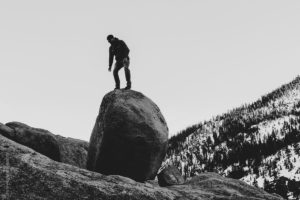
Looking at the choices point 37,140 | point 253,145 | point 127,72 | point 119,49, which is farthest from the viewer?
point 253,145

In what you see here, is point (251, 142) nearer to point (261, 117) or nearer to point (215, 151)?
point (215, 151)

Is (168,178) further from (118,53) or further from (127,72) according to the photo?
(118,53)

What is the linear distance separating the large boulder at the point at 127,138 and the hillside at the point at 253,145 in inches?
1205

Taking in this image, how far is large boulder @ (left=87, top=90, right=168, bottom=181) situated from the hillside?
100 ft

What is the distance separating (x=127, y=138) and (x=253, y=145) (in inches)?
2062

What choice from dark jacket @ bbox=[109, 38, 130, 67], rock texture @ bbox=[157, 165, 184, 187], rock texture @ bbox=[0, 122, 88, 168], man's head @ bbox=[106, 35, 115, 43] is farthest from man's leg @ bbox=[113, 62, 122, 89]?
rock texture @ bbox=[157, 165, 184, 187]

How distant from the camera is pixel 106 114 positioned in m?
13.4

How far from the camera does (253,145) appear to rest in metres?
62.6

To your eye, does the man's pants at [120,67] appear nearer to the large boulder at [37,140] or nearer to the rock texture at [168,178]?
the large boulder at [37,140]

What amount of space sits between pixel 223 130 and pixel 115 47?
210 feet

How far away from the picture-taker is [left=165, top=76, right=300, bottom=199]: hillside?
50638 millimetres

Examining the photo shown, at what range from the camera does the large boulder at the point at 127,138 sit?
1308 cm

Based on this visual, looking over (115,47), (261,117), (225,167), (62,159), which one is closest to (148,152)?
(115,47)

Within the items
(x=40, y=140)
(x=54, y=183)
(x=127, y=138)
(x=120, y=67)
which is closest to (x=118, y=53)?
(x=120, y=67)
